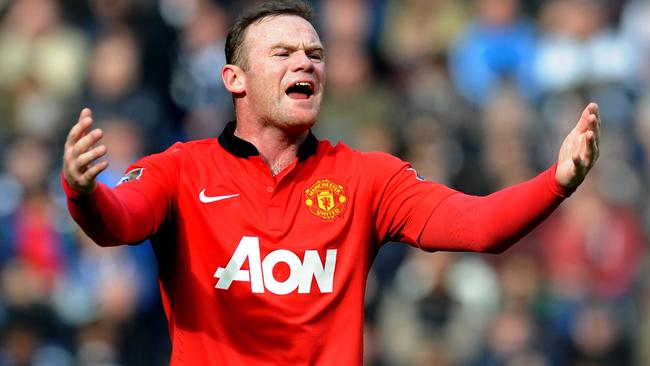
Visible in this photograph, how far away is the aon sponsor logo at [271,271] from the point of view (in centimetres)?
516

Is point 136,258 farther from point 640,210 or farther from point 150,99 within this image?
point 640,210

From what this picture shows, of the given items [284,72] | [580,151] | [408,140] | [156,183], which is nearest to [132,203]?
[156,183]

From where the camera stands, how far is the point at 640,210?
1117 centimetres

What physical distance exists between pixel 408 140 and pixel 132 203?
6.40 metres

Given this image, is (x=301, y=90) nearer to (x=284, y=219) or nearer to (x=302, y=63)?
(x=302, y=63)

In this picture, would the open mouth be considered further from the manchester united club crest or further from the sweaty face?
the manchester united club crest

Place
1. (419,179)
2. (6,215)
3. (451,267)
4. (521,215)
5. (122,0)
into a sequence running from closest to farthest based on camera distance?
(521,215) → (419,179) → (451,267) → (6,215) → (122,0)

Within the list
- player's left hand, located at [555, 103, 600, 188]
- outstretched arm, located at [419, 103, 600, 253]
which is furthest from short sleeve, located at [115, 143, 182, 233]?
player's left hand, located at [555, 103, 600, 188]

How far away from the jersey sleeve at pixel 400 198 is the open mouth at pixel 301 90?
0.38 m

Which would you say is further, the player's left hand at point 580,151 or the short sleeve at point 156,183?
the short sleeve at point 156,183

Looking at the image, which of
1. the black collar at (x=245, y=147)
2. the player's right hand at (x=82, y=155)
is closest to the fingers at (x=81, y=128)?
the player's right hand at (x=82, y=155)

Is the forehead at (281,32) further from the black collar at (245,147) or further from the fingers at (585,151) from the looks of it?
the fingers at (585,151)

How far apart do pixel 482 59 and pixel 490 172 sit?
146cm

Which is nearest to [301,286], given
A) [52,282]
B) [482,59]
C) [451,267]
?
[451,267]
